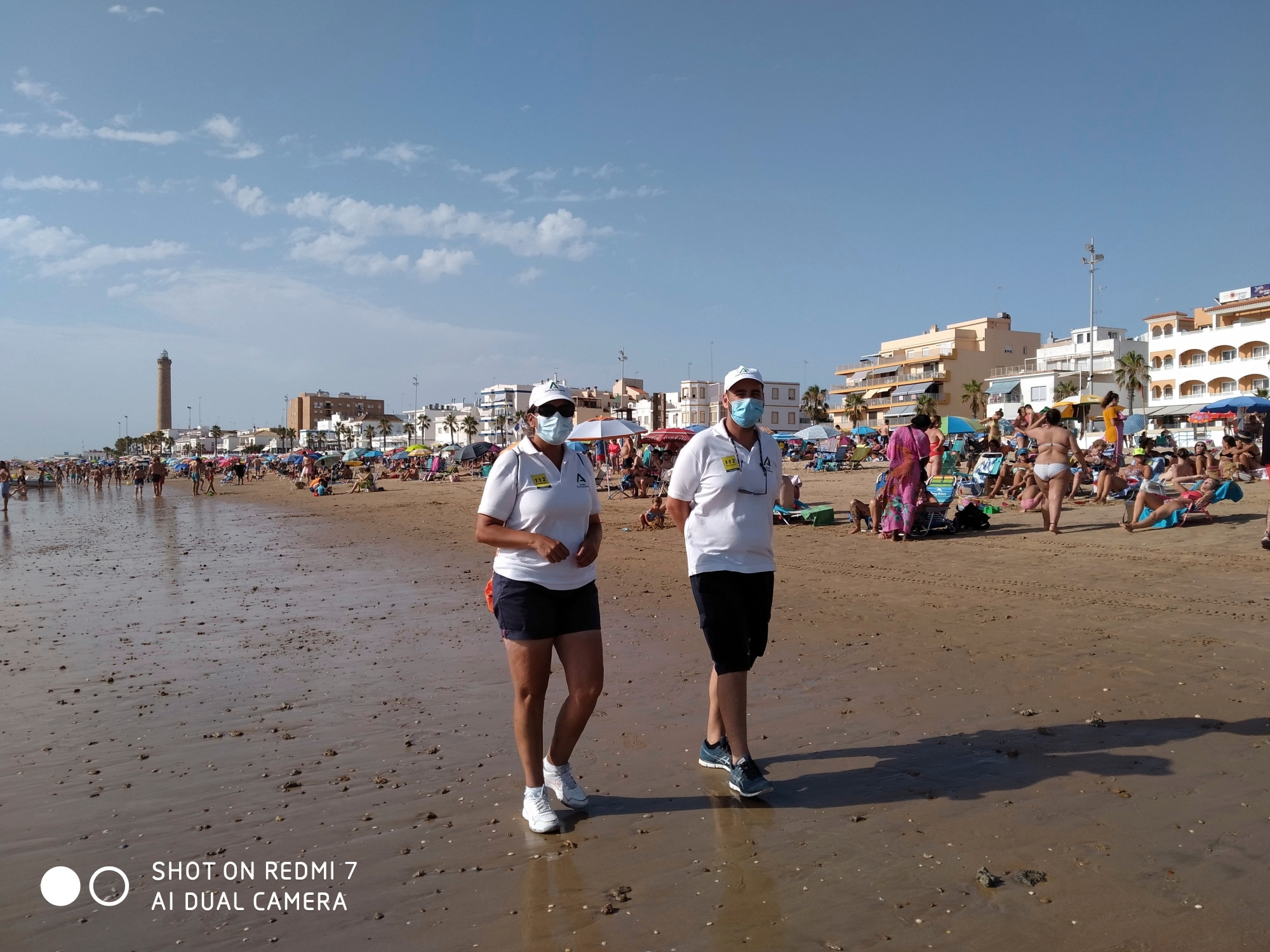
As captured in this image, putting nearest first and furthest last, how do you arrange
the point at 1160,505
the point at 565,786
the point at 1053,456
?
the point at 565,786 → the point at 1053,456 → the point at 1160,505

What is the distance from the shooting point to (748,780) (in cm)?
337

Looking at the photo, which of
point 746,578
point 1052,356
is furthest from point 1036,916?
point 1052,356

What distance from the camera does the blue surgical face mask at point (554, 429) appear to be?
338 cm

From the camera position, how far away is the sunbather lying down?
10.7 metres

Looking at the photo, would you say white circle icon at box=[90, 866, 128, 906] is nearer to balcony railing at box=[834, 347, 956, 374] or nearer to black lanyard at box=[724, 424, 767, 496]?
black lanyard at box=[724, 424, 767, 496]

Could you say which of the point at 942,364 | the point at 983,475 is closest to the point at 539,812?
the point at 983,475

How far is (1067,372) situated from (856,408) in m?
19.3

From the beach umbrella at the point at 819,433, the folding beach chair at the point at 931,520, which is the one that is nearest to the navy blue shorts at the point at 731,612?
the folding beach chair at the point at 931,520

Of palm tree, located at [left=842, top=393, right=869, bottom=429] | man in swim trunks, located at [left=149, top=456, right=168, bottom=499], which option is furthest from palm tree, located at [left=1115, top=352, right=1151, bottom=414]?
man in swim trunks, located at [left=149, top=456, right=168, bottom=499]

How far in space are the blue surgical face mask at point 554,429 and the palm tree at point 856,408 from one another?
7251 cm

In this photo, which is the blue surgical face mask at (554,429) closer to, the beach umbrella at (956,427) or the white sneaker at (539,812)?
the white sneaker at (539,812)

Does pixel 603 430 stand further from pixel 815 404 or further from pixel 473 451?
pixel 815 404

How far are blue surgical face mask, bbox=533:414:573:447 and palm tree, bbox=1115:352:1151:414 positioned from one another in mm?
60606

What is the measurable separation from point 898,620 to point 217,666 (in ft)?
16.3
